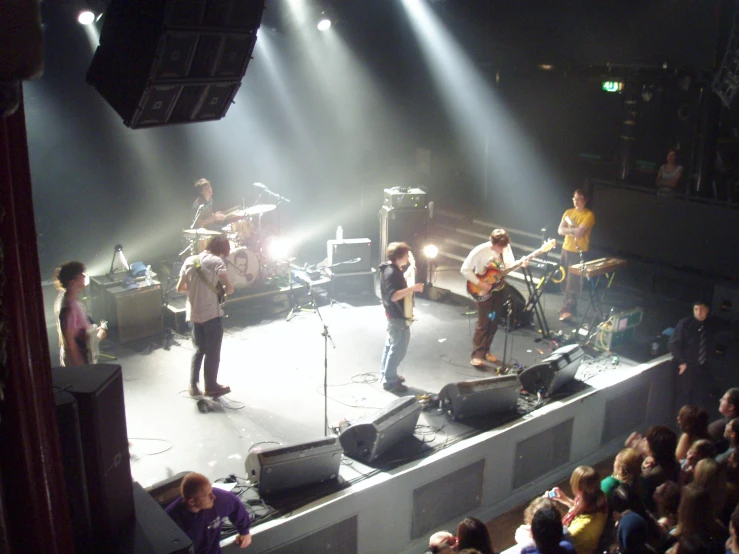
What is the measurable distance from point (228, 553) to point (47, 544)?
2.71 m

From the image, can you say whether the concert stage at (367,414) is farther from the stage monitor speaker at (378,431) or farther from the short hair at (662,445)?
the short hair at (662,445)

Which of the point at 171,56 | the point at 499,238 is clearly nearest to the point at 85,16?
the point at 171,56

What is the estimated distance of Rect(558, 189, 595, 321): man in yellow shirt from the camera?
8.62 metres

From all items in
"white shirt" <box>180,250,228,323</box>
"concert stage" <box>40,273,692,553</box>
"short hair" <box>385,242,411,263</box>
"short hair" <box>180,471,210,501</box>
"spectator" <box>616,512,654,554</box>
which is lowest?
"concert stage" <box>40,273,692,553</box>

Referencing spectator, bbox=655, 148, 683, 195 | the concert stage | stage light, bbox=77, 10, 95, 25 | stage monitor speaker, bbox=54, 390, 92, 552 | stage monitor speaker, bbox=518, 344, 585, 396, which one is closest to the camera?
stage monitor speaker, bbox=54, 390, 92, 552

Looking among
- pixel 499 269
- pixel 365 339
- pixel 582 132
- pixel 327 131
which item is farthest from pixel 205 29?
pixel 582 132

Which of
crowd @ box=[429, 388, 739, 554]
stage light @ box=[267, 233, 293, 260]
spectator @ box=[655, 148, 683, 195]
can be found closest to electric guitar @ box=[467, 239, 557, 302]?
crowd @ box=[429, 388, 739, 554]

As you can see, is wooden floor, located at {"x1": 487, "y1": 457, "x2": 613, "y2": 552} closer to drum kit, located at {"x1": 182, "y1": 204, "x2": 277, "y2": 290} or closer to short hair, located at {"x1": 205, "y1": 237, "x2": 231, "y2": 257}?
short hair, located at {"x1": 205, "y1": 237, "x2": 231, "y2": 257}

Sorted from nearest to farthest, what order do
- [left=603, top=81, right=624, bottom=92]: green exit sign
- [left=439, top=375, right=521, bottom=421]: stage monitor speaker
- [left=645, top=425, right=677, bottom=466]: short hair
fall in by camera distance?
1. [left=645, top=425, right=677, bottom=466]: short hair
2. [left=439, top=375, right=521, bottom=421]: stage monitor speaker
3. [left=603, top=81, right=624, bottom=92]: green exit sign

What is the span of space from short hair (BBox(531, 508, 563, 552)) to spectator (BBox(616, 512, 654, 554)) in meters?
0.59

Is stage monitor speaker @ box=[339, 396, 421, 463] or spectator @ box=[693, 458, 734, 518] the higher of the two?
spectator @ box=[693, 458, 734, 518]

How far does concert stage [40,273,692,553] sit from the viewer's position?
17.0 feet

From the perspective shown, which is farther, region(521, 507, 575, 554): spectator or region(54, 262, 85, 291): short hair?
region(54, 262, 85, 291): short hair

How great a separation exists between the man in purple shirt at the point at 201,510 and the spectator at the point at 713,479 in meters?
2.86
